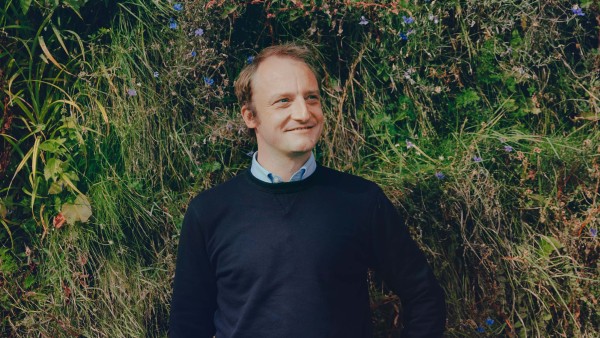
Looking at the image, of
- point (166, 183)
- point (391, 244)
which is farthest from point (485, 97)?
point (166, 183)

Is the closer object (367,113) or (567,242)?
(567,242)

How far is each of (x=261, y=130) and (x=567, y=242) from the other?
1.59 meters

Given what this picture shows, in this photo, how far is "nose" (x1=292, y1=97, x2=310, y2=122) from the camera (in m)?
2.58

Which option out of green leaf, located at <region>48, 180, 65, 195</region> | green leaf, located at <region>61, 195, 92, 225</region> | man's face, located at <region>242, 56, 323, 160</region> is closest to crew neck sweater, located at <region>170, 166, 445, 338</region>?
man's face, located at <region>242, 56, 323, 160</region>

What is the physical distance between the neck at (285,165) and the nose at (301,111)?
5.9 inches

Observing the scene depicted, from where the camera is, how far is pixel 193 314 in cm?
277

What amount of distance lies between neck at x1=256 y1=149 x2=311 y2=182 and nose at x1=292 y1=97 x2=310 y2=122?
0.49ft

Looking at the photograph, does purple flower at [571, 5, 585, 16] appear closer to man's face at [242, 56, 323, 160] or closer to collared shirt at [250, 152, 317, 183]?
man's face at [242, 56, 323, 160]

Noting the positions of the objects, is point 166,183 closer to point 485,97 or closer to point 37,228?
point 37,228

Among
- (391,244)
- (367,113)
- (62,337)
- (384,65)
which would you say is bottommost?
(62,337)

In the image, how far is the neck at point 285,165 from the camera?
2680 millimetres

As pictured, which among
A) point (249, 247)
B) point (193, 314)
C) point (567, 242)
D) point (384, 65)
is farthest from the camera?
point (384, 65)

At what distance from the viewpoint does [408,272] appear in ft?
8.84

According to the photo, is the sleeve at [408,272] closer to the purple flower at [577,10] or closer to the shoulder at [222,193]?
the shoulder at [222,193]
